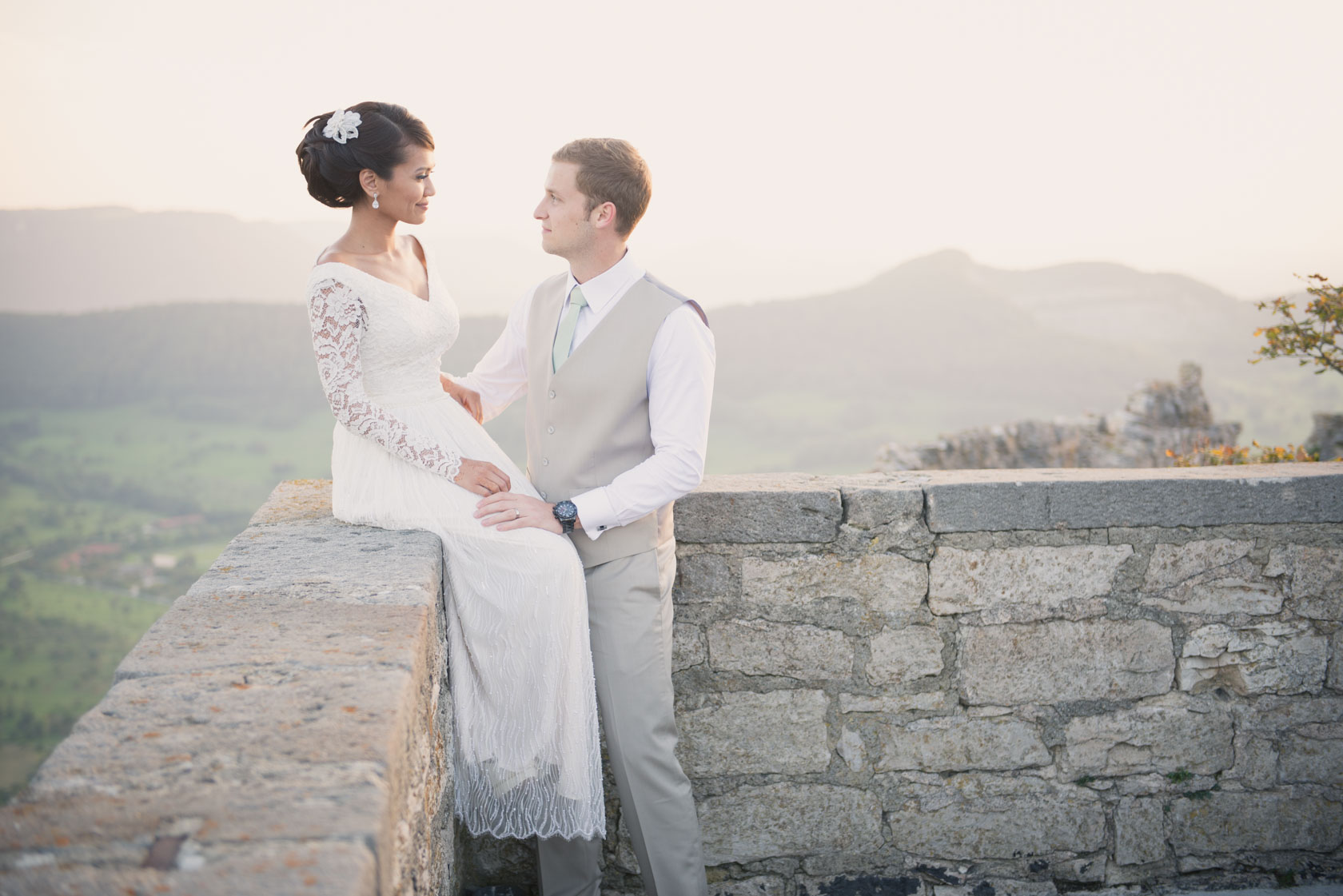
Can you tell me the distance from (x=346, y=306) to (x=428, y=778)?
3.70ft

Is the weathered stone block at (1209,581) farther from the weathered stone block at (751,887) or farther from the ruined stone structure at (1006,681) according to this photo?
the weathered stone block at (751,887)

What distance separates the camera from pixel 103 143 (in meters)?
34.5

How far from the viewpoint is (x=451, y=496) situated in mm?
2107

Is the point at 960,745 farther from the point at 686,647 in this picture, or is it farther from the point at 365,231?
the point at 365,231

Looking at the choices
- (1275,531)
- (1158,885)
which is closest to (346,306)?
(1275,531)

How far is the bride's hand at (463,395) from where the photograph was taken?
254cm

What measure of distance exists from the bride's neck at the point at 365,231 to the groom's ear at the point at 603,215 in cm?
54

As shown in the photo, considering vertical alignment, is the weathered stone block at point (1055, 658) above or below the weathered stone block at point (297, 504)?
below

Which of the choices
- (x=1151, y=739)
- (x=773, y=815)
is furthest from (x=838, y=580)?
(x=1151, y=739)

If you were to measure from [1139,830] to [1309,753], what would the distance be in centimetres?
58

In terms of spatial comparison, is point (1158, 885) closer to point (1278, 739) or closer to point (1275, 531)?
point (1278, 739)

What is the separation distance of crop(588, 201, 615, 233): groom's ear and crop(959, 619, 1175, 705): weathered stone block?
1581 mm

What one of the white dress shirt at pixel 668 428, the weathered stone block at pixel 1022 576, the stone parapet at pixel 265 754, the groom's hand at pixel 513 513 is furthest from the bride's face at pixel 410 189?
the weathered stone block at pixel 1022 576

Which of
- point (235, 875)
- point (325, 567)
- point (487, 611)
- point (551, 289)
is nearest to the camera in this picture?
point (235, 875)
